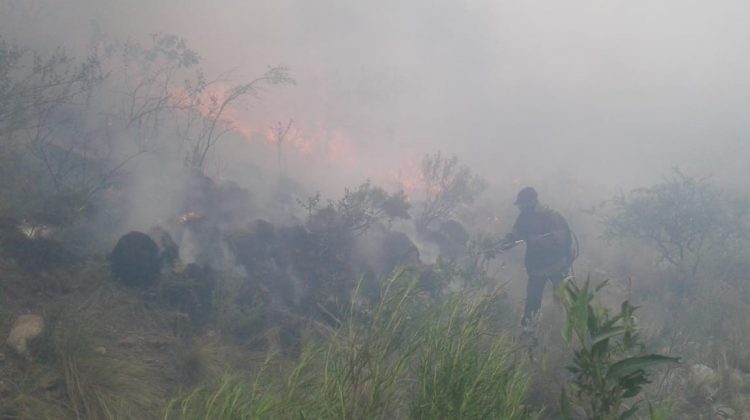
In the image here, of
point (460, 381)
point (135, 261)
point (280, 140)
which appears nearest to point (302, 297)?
point (135, 261)

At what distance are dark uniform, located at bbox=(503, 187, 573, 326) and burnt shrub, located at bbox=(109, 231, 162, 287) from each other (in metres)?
5.15

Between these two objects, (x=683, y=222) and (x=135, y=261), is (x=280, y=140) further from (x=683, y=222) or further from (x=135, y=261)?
(x=683, y=222)

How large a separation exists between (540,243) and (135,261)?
5802mm

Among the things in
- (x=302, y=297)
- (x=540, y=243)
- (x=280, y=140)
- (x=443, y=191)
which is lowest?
(x=302, y=297)

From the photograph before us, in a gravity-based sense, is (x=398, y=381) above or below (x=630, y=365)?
below

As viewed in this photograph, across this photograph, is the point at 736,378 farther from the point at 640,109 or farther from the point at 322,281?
the point at 640,109

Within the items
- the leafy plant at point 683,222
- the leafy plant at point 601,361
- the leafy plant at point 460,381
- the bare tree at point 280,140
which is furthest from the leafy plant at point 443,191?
the leafy plant at point 601,361

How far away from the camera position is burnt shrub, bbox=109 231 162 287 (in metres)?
5.93

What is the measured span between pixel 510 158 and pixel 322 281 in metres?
15.9

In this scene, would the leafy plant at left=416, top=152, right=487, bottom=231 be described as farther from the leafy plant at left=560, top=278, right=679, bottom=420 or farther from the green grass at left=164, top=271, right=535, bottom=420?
the leafy plant at left=560, top=278, right=679, bottom=420

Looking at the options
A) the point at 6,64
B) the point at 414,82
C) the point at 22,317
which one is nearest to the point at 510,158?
the point at 414,82

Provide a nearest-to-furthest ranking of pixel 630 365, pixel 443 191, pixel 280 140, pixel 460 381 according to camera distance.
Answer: pixel 630 365 < pixel 460 381 < pixel 443 191 < pixel 280 140

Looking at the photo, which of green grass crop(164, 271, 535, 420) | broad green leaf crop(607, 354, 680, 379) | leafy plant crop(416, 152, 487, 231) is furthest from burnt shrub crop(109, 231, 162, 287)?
leafy plant crop(416, 152, 487, 231)

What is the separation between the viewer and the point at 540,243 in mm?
7199
